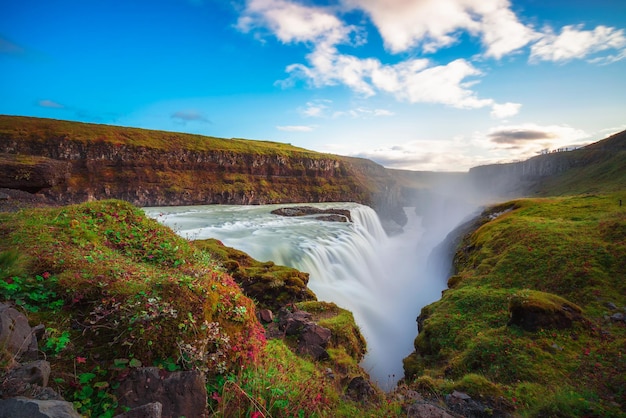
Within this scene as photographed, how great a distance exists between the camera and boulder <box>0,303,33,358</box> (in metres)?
3.79

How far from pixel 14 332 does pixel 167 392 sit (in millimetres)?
2221

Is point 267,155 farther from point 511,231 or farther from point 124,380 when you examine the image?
point 124,380

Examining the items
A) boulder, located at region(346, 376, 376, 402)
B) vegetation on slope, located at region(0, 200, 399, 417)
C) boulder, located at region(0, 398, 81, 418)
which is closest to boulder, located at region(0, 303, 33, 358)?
vegetation on slope, located at region(0, 200, 399, 417)

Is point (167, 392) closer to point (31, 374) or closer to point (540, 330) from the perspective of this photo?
point (31, 374)

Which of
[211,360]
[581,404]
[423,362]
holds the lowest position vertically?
[423,362]

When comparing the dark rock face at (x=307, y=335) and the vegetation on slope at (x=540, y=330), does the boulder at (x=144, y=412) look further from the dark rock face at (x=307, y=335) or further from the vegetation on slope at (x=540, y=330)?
the vegetation on slope at (x=540, y=330)

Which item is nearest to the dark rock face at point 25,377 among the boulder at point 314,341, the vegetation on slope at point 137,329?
the vegetation on slope at point 137,329

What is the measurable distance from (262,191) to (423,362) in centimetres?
9130

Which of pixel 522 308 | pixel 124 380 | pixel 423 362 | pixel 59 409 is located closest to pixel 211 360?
pixel 124 380

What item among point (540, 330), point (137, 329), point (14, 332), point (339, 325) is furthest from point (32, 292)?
point (540, 330)

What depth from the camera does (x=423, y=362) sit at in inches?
452

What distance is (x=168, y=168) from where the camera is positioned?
86375 mm

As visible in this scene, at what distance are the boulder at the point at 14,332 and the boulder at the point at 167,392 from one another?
1417 millimetres

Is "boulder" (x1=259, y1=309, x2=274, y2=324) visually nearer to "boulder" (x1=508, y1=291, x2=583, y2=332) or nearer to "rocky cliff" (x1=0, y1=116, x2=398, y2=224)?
"boulder" (x1=508, y1=291, x2=583, y2=332)
